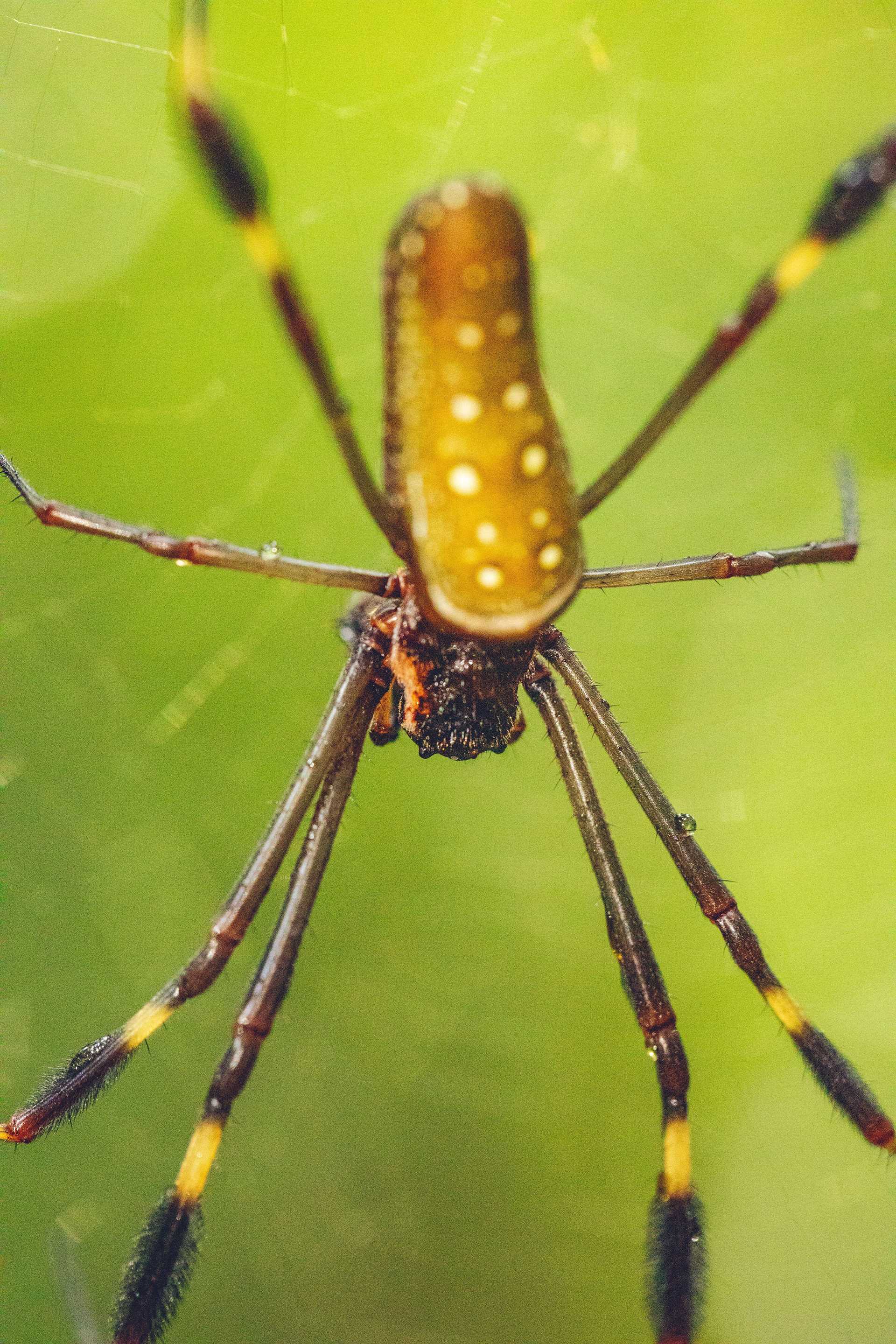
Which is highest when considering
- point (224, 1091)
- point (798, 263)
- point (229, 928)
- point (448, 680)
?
point (798, 263)

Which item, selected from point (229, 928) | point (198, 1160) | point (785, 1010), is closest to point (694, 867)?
point (785, 1010)

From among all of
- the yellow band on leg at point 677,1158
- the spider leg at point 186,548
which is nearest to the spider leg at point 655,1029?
the yellow band on leg at point 677,1158

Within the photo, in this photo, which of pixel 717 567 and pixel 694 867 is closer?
pixel 717 567

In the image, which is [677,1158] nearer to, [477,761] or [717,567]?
[717,567]

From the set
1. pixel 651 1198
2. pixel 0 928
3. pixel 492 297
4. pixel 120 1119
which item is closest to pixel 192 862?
pixel 0 928

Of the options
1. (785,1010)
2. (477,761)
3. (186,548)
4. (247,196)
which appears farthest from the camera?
(477,761)

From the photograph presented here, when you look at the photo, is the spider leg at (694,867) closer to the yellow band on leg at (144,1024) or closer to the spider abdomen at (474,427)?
the spider abdomen at (474,427)
